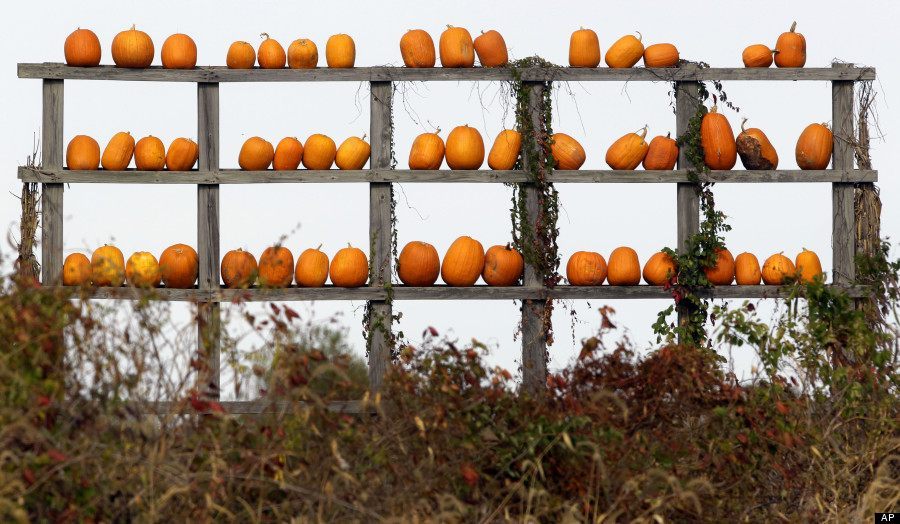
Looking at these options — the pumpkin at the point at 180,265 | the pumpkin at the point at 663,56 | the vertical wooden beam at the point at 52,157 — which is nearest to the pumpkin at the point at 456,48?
the pumpkin at the point at 663,56

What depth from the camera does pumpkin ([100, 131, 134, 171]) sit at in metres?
8.00

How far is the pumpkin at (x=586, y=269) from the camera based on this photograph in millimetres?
7945

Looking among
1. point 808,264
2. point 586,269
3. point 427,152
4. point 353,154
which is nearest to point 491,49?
point 427,152

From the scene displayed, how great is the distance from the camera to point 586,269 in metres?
7.94

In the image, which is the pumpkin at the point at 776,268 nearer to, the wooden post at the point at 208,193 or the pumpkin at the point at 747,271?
the pumpkin at the point at 747,271

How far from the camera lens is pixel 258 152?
7.95 m

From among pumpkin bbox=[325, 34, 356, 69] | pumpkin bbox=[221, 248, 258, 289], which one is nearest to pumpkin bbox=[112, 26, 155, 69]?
pumpkin bbox=[325, 34, 356, 69]

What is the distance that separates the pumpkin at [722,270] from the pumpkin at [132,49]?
4.26 m

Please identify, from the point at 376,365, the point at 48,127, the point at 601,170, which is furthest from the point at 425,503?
the point at 48,127

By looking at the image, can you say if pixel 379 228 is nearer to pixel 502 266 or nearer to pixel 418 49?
pixel 502 266

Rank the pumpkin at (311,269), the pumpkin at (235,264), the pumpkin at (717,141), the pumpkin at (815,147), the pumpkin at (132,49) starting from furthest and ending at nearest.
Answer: the pumpkin at (815,147) < the pumpkin at (717,141) < the pumpkin at (132,49) < the pumpkin at (311,269) < the pumpkin at (235,264)

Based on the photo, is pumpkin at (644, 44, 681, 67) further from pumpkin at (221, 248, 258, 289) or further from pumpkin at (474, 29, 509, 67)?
pumpkin at (221, 248, 258, 289)

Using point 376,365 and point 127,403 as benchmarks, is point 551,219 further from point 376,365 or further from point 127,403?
point 127,403

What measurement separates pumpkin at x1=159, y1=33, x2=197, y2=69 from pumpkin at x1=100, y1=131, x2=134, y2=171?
0.60 m
